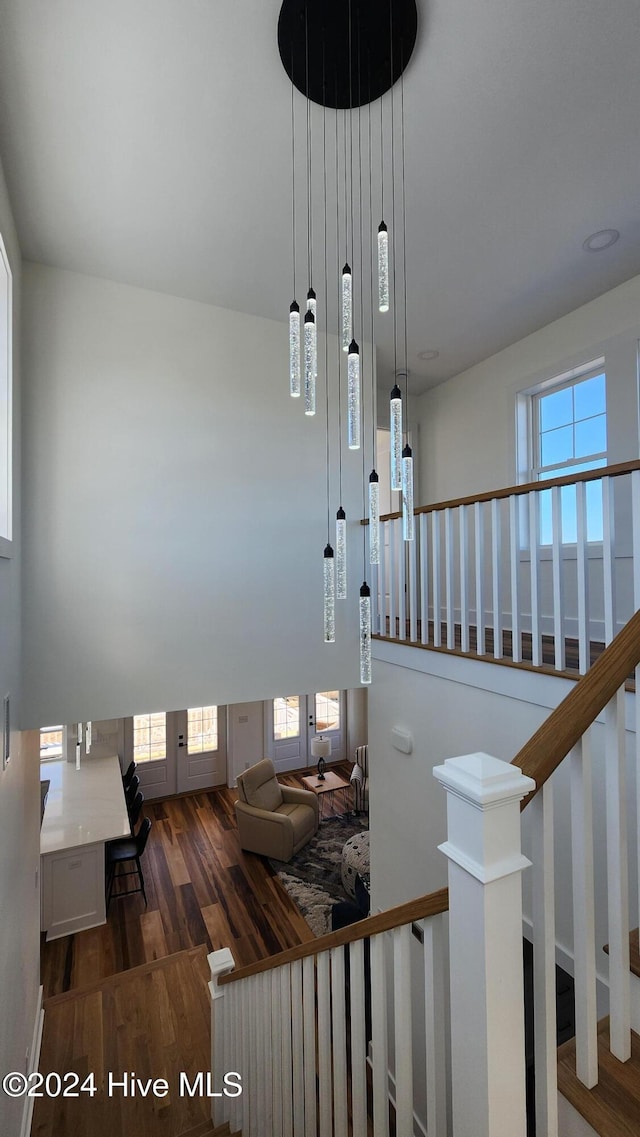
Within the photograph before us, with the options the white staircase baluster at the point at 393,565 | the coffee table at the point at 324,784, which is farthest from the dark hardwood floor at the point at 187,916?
the white staircase baluster at the point at 393,565

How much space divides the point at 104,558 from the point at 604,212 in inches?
138

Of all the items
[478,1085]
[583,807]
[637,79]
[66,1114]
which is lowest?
[66,1114]

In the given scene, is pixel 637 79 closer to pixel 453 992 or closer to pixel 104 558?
pixel 453 992

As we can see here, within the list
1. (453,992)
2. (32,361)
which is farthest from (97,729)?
(453,992)

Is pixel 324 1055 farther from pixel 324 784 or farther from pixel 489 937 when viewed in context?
pixel 324 784

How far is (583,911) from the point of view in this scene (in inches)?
34.9

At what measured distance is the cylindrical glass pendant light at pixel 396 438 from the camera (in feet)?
6.45

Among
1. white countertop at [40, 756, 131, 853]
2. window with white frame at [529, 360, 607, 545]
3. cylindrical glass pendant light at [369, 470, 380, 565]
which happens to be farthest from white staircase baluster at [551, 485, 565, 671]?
white countertop at [40, 756, 131, 853]

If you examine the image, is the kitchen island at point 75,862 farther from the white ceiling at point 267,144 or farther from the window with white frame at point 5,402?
the white ceiling at point 267,144

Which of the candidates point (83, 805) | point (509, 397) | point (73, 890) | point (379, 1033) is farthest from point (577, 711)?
point (83, 805)

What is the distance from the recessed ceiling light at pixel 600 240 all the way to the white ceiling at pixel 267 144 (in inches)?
1.9

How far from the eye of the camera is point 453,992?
794mm

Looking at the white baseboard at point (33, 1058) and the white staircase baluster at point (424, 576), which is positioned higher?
the white staircase baluster at point (424, 576)

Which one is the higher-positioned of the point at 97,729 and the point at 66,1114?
the point at 97,729
